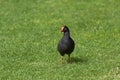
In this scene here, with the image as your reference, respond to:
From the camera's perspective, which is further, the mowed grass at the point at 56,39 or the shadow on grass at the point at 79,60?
the shadow on grass at the point at 79,60

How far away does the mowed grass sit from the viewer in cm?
1709

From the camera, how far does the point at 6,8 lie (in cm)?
3181

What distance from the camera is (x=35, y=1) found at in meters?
34.1

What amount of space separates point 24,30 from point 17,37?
1.78 meters

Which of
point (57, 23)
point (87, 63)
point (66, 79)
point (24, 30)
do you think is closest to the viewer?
point (66, 79)

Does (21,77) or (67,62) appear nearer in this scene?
(21,77)

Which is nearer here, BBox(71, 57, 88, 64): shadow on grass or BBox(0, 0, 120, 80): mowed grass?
BBox(0, 0, 120, 80): mowed grass

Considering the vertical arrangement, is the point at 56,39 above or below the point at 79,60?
below

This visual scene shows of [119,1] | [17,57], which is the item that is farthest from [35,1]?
[17,57]

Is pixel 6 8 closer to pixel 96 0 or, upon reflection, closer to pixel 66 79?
pixel 96 0

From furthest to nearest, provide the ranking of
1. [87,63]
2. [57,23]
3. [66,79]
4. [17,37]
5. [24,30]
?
[57,23] → [24,30] → [17,37] → [87,63] → [66,79]

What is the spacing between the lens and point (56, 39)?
22.9m

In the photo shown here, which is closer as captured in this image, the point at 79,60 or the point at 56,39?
the point at 79,60

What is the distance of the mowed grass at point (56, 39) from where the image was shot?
1709 cm
